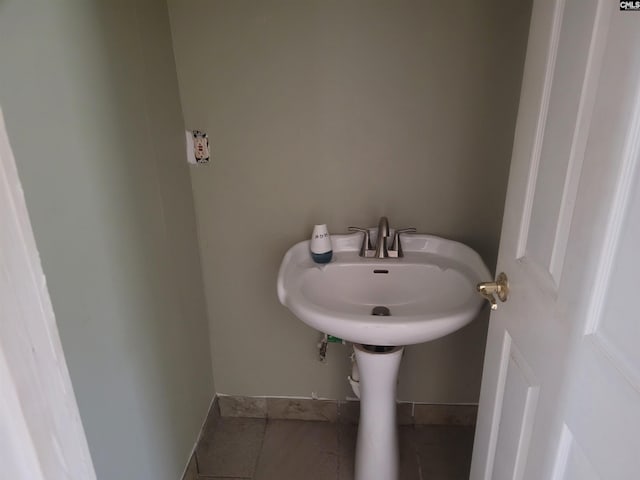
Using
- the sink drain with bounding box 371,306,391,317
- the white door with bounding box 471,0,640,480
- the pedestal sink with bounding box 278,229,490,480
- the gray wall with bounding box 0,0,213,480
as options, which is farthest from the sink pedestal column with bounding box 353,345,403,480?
the gray wall with bounding box 0,0,213,480

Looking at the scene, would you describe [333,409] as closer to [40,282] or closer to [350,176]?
[350,176]

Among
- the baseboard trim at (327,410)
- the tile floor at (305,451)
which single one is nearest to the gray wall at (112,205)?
the tile floor at (305,451)

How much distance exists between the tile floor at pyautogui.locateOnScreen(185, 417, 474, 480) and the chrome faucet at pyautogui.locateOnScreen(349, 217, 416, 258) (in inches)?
32.4

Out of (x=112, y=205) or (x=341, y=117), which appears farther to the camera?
(x=341, y=117)

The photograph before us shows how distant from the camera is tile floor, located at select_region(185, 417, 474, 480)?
1.61 m

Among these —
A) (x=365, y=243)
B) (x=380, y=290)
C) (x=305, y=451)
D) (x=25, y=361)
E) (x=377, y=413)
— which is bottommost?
(x=305, y=451)

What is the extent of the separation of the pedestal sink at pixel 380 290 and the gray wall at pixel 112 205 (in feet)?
1.29

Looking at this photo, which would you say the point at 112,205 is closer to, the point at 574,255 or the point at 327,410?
the point at 574,255

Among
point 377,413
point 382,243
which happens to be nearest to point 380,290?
point 382,243

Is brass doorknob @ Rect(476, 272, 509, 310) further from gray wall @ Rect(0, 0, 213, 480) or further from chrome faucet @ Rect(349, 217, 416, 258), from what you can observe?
gray wall @ Rect(0, 0, 213, 480)

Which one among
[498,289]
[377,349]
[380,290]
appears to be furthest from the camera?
[380,290]

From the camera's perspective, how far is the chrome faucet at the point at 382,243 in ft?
4.59

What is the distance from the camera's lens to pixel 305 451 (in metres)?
1.70

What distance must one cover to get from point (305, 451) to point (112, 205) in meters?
1.23
